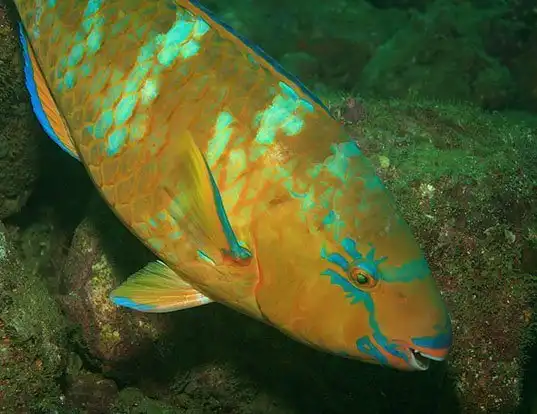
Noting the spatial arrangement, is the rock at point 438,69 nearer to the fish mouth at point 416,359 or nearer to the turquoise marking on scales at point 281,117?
the turquoise marking on scales at point 281,117

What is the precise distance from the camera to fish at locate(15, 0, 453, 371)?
2.10 meters

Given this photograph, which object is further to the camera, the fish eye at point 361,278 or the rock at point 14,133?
the rock at point 14,133

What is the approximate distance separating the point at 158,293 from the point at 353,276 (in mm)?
966

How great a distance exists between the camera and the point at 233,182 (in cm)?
226

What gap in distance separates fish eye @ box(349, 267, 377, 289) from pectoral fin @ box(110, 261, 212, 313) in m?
0.77

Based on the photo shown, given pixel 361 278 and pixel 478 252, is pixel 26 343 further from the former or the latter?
pixel 478 252

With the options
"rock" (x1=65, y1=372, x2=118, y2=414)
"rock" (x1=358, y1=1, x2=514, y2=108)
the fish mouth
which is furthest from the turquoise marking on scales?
"rock" (x1=358, y1=1, x2=514, y2=108)

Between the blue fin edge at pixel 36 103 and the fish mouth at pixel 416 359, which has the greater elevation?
the blue fin edge at pixel 36 103

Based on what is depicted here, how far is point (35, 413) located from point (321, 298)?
235 centimetres

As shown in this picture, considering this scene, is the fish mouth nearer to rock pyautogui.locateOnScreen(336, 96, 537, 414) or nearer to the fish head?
the fish head

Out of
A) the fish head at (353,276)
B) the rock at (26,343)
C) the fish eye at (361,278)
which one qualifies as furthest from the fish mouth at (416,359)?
the rock at (26,343)

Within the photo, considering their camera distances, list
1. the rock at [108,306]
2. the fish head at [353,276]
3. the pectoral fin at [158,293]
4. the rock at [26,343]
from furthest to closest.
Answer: the rock at [108,306], the rock at [26,343], the pectoral fin at [158,293], the fish head at [353,276]

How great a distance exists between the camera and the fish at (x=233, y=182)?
2.10 metres

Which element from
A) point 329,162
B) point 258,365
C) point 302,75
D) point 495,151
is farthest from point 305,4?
point 329,162
